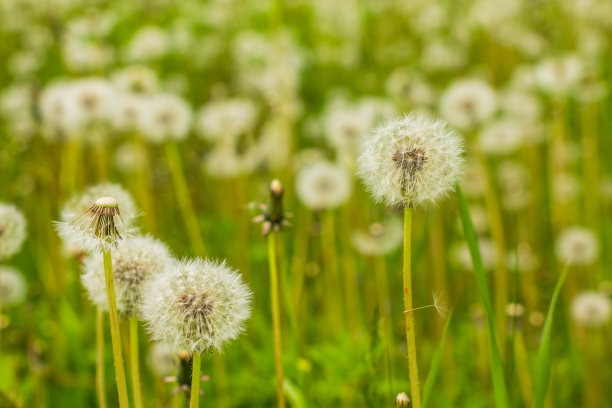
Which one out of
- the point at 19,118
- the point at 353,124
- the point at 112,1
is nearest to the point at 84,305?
the point at 353,124

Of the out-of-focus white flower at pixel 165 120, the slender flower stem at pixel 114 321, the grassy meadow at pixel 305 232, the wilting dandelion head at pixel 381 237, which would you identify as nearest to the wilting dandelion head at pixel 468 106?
the grassy meadow at pixel 305 232

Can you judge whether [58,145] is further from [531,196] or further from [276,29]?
[531,196]

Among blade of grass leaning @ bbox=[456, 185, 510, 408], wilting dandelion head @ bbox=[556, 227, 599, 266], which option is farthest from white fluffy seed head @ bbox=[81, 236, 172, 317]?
wilting dandelion head @ bbox=[556, 227, 599, 266]

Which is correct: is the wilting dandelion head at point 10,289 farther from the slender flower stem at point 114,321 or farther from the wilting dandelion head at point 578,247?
the wilting dandelion head at point 578,247

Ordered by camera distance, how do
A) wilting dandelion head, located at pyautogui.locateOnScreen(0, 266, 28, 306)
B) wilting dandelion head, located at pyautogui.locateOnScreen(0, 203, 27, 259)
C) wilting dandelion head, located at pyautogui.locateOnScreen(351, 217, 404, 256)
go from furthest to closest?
wilting dandelion head, located at pyautogui.locateOnScreen(351, 217, 404, 256) → wilting dandelion head, located at pyautogui.locateOnScreen(0, 266, 28, 306) → wilting dandelion head, located at pyautogui.locateOnScreen(0, 203, 27, 259)

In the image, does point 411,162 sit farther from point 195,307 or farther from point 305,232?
point 305,232

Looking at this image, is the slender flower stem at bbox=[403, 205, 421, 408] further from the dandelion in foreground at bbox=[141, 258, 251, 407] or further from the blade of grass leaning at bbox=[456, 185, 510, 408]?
the dandelion in foreground at bbox=[141, 258, 251, 407]
